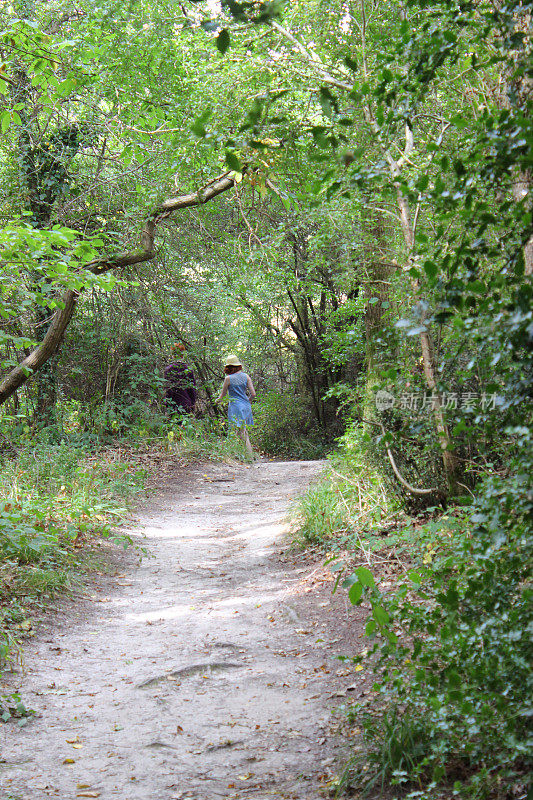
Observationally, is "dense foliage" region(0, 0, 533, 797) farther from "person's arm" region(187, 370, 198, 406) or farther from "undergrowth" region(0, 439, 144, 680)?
"person's arm" region(187, 370, 198, 406)

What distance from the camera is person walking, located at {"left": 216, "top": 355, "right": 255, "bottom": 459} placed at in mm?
13461

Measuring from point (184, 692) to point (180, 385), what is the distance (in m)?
9.74

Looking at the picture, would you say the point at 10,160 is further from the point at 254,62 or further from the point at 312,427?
the point at 312,427

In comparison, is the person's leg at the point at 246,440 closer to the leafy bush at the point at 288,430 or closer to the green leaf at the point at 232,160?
the leafy bush at the point at 288,430

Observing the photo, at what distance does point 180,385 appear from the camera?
44.7ft

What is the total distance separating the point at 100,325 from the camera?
1246 cm

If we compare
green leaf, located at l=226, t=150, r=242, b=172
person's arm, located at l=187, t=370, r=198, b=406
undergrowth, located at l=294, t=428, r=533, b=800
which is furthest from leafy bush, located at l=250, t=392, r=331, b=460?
green leaf, located at l=226, t=150, r=242, b=172

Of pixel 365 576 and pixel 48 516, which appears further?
pixel 48 516

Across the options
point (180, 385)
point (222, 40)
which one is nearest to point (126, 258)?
point (180, 385)

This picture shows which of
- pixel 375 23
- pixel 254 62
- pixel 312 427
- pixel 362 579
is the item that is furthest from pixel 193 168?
pixel 312 427

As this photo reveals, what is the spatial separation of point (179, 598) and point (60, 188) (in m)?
8.12

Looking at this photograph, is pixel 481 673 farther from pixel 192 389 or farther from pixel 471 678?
pixel 192 389

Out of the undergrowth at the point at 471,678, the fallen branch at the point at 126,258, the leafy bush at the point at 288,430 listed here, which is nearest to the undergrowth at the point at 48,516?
the fallen branch at the point at 126,258

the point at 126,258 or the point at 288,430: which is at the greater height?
the point at 126,258
